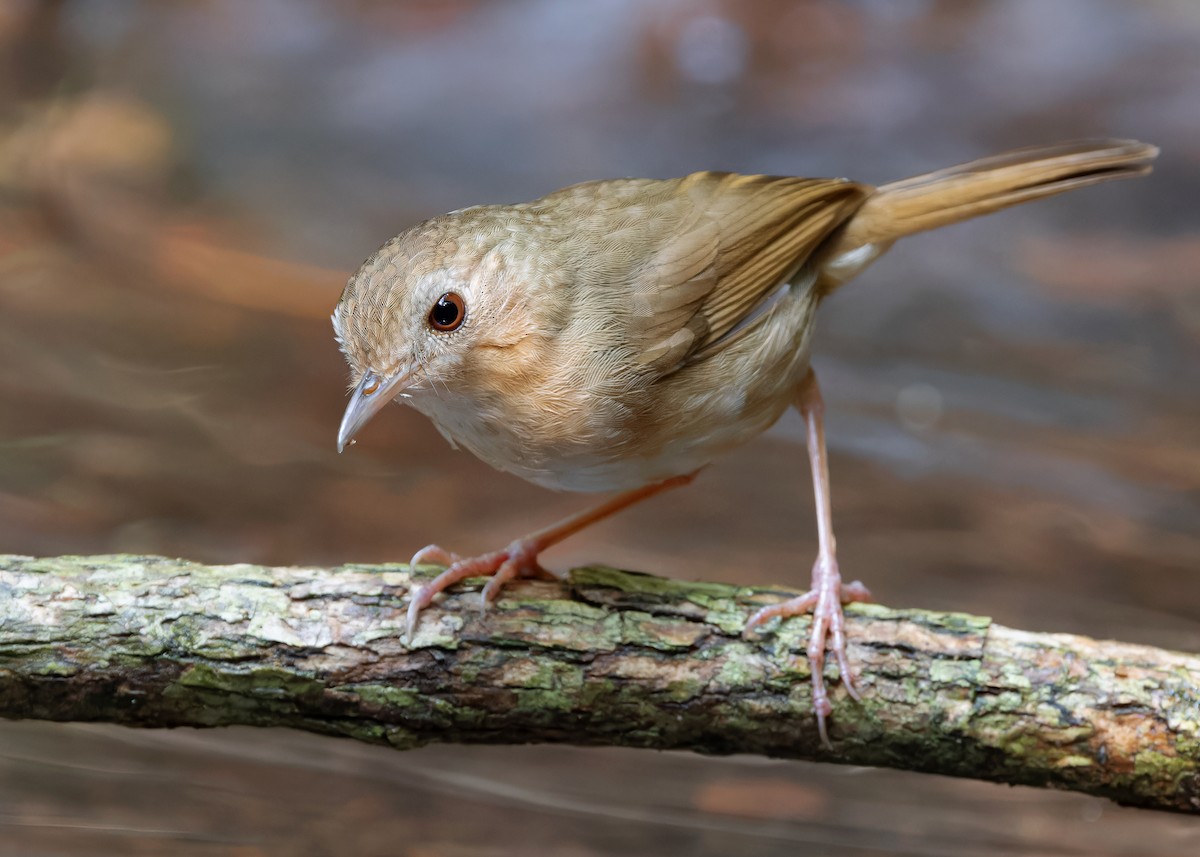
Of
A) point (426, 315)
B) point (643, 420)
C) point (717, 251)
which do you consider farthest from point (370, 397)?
point (717, 251)

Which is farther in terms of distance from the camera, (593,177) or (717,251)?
(593,177)

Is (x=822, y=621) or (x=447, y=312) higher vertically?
(x=447, y=312)

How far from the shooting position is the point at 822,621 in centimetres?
318

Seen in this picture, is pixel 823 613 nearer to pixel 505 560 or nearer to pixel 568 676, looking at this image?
pixel 568 676

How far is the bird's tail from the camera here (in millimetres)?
3508

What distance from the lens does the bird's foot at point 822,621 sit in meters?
3.08

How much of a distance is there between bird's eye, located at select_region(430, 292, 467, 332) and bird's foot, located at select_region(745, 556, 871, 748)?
1190 mm

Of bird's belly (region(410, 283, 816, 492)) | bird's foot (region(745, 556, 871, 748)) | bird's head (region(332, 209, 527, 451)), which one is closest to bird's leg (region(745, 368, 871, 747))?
bird's foot (region(745, 556, 871, 748))

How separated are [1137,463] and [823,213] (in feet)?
9.35

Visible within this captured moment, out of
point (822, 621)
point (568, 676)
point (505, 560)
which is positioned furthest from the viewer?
point (505, 560)

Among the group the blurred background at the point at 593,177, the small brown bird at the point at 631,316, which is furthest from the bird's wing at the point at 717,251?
the blurred background at the point at 593,177

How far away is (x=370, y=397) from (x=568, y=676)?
928 millimetres

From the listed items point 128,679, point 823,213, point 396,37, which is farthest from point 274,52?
point 128,679

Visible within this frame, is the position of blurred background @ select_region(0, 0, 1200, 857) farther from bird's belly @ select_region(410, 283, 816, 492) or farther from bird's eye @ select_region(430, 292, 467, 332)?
bird's eye @ select_region(430, 292, 467, 332)
